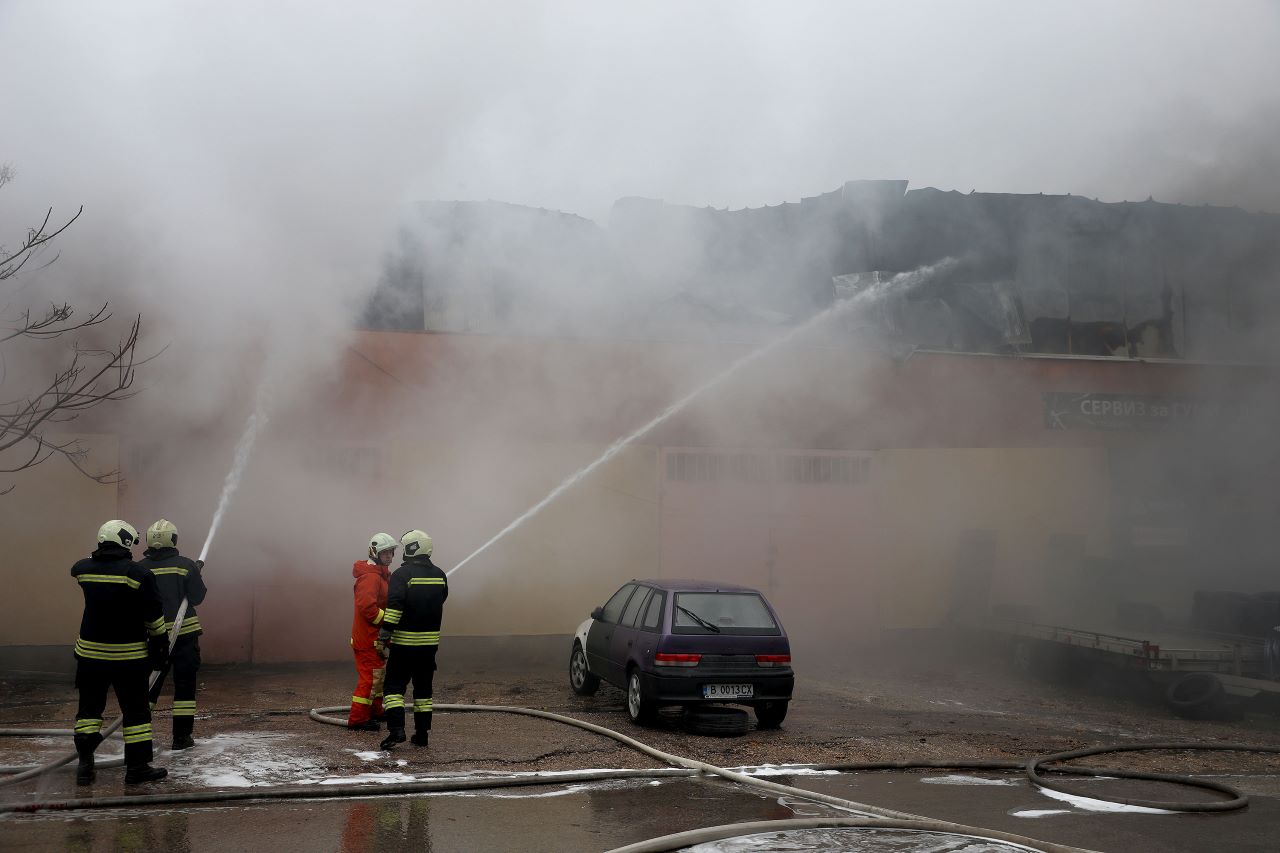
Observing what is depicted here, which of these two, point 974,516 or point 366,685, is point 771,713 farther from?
point 974,516

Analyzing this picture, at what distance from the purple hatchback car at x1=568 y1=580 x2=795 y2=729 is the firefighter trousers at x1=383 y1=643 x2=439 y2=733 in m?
1.92

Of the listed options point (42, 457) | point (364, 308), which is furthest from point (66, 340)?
point (364, 308)

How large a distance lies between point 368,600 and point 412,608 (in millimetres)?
536

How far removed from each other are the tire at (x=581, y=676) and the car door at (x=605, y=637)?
5.9 inches

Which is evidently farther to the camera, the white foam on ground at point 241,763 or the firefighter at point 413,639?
the firefighter at point 413,639

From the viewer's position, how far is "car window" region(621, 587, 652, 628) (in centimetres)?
930

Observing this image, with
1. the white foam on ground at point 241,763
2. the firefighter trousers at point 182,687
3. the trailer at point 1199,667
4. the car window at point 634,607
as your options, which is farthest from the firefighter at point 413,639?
the trailer at point 1199,667

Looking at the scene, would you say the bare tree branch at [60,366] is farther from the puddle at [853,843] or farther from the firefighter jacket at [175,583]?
the puddle at [853,843]

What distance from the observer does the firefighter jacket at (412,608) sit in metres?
7.40

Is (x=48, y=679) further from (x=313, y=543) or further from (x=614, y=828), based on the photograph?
(x=614, y=828)

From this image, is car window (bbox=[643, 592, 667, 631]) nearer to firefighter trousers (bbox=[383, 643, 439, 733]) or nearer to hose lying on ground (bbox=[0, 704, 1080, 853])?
hose lying on ground (bbox=[0, 704, 1080, 853])

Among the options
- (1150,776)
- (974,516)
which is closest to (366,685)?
(1150,776)

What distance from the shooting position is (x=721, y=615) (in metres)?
8.83

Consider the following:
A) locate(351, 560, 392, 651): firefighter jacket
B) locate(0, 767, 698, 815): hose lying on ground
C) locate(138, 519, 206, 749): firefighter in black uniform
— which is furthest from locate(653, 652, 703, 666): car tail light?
locate(138, 519, 206, 749): firefighter in black uniform
